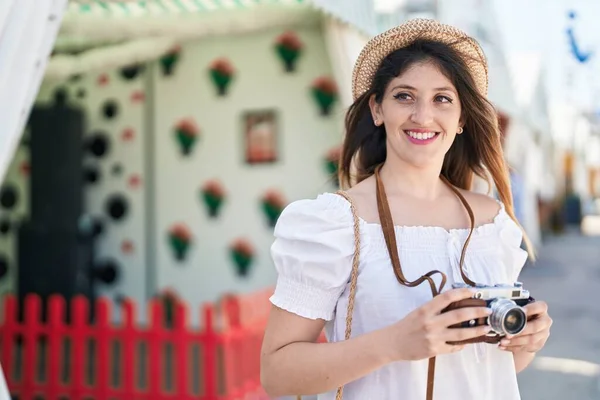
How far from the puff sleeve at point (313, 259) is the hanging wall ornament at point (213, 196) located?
5.26 metres

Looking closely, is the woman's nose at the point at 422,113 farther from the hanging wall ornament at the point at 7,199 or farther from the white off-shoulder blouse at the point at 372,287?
the hanging wall ornament at the point at 7,199

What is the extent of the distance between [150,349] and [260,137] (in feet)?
8.86

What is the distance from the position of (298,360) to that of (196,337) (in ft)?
10.2

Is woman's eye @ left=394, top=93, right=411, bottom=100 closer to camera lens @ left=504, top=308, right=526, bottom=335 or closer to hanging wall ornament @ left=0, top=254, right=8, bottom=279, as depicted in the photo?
camera lens @ left=504, top=308, right=526, bottom=335

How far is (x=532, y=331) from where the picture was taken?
1.44m

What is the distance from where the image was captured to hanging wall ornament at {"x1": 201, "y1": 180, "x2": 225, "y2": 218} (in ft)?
22.1

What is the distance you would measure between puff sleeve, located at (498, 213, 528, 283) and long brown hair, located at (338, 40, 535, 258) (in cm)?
13

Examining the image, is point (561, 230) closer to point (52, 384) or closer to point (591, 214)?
point (591, 214)

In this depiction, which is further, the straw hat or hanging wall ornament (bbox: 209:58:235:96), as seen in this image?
hanging wall ornament (bbox: 209:58:235:96)

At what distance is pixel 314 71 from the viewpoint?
249 inches

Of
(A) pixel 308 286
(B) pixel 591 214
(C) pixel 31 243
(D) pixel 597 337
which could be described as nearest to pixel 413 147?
(A) pixel 308 286

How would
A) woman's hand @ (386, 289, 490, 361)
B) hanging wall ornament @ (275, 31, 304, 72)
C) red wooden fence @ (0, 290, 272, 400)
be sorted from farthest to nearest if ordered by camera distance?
hanging wall ornament @ (275, 31, 304, 72), red wooden fence @ (0, 290, 272, 400), woman's hand @ (386, 289, 490, 361)

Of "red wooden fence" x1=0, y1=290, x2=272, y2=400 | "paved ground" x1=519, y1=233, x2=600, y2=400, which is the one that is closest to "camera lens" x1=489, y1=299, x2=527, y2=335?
"red wooden fence" x1=0, y1=290, x2=272, y2=400

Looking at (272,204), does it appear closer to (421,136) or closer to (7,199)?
(7,199)
